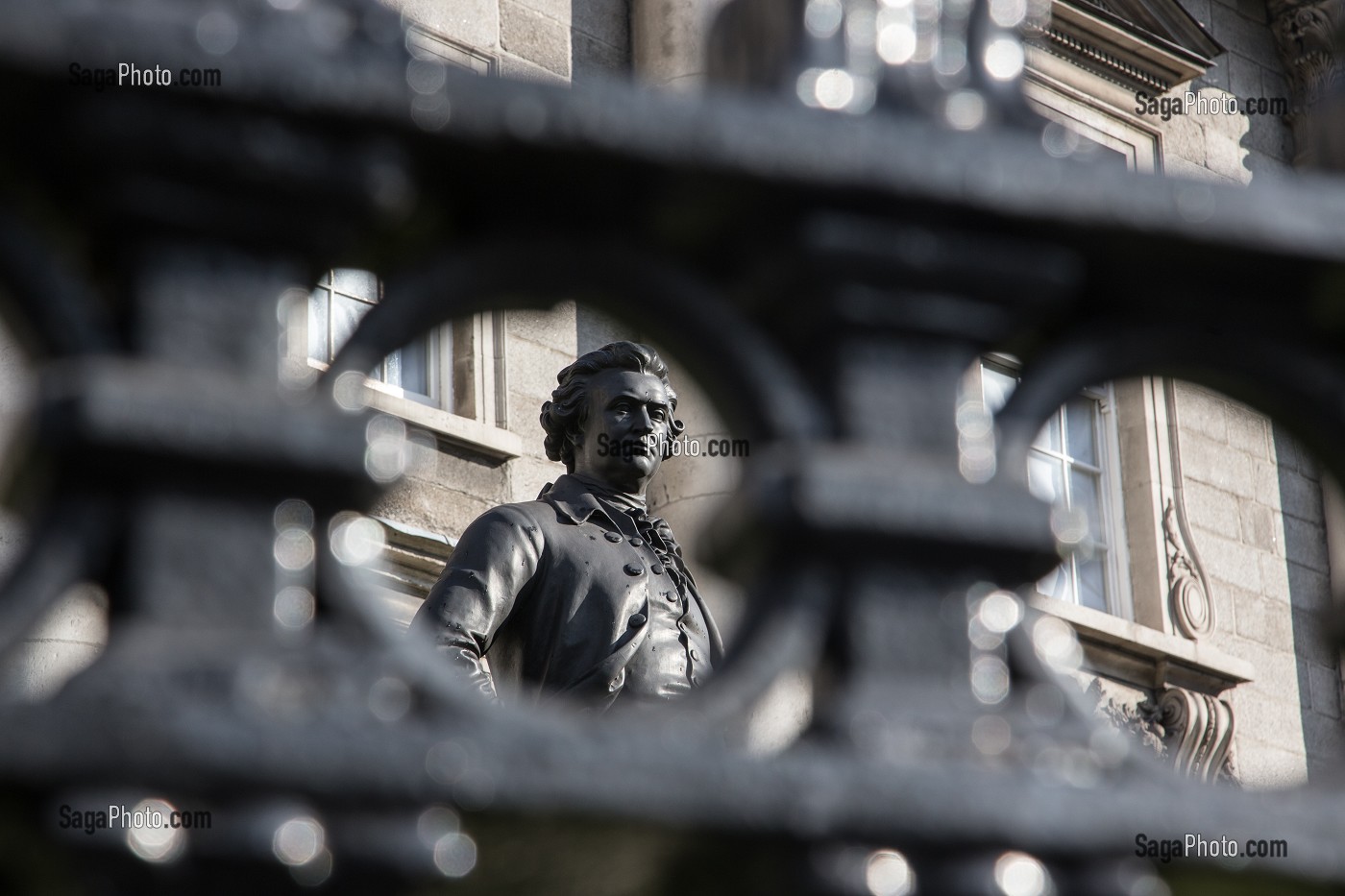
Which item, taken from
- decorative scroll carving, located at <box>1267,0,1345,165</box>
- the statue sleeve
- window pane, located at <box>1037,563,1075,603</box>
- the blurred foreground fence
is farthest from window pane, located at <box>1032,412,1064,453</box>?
the blurred foreground fence

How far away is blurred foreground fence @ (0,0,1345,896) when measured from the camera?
164 cm

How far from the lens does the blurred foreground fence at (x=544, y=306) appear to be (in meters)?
1.64

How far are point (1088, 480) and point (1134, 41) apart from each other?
2435mm

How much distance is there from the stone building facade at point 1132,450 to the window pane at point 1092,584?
1cm

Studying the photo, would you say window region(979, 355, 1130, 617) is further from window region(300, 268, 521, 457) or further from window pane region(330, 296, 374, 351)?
window pane region(330, 296, 374, 351)

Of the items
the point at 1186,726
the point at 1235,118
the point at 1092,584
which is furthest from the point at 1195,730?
the point at 1235,118

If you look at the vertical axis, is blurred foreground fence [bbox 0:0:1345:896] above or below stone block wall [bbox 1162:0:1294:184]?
below

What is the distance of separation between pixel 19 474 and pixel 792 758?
60cm

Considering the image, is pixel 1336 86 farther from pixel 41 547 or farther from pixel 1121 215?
pixel 41 547

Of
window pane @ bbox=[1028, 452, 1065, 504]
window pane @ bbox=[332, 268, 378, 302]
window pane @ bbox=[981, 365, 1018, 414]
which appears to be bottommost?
window pane @ bbox=[332, 268, 378, 302]

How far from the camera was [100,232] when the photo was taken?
1774mm

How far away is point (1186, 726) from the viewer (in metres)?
11.3

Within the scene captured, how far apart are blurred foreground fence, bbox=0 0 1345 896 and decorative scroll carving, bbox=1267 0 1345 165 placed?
11.8m

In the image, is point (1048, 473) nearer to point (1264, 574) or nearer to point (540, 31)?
point (1264, 574)
